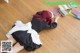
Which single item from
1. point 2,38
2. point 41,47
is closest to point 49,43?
point 41,47

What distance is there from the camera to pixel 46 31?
1868 millimetres

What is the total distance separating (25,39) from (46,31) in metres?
0.35

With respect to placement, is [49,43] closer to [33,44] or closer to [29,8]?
[33,44]

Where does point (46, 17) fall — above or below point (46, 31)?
above

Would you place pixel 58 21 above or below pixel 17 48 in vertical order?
above

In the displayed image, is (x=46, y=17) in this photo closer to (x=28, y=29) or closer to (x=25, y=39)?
(x=28, y=29)

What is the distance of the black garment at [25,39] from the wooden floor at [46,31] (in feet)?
0.20

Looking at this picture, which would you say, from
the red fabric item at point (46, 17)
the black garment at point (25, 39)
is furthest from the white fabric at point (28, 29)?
the red fabric item at point (46, 17)

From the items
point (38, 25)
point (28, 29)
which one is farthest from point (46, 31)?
point (28, 29)

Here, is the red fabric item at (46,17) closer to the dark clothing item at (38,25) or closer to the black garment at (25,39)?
the dark clothing item at (38,25)

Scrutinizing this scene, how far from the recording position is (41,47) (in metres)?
1.71

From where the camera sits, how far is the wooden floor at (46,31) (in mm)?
1747

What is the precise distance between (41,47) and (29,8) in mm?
594

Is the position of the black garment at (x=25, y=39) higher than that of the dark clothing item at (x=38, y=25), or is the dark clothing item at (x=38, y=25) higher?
the dark clothing item at (x=38, y=25)
